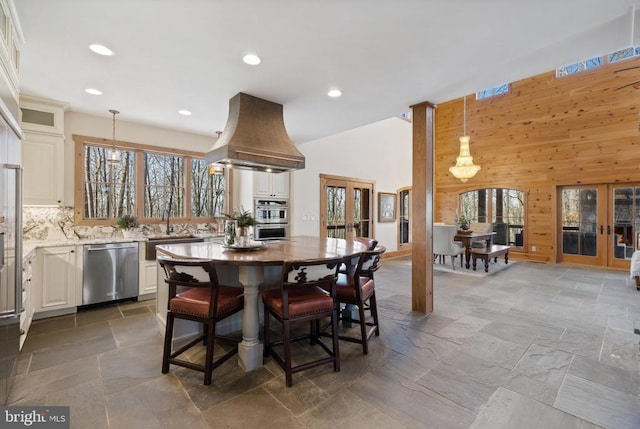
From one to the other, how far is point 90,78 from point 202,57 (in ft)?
4.72

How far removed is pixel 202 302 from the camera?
7.18 feet

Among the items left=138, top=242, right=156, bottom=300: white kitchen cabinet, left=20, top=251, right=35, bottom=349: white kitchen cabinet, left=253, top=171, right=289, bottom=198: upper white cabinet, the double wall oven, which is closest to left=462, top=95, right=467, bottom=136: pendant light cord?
left=253, top=171, right=289, bottom=198: upper white cabinet

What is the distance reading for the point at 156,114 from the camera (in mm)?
A: 4133

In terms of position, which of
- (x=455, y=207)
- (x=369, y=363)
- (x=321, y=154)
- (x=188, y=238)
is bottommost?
(x=369, y=363)

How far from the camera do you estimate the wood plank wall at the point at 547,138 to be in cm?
626

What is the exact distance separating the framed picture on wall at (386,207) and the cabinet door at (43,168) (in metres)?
6.52

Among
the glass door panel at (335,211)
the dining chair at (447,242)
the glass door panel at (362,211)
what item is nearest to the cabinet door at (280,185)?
the glass door panel at (335,211)

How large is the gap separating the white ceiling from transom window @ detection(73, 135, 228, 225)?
102 cm

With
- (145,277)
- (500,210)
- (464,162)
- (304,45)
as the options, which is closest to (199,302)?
(304,45)

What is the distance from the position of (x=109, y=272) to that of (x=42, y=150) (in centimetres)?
175

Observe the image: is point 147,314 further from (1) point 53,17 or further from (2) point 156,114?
(1) point 53,17

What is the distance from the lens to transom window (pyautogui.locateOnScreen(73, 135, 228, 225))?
13.9 feet

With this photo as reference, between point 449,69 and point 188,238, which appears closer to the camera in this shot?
point 449,69

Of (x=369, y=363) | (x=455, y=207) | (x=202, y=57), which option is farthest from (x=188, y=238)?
(x=455, y=207)
